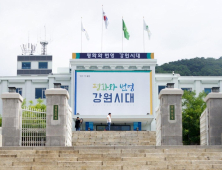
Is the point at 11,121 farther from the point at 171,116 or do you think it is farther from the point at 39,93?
the point at 39,93

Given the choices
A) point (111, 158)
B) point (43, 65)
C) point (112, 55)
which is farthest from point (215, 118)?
point (43, 65)

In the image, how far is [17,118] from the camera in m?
22.4

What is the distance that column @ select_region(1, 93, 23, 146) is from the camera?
73.2 feet

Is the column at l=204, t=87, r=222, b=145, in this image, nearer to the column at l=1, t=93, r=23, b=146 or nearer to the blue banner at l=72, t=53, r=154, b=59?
the column at l=1, t=93, r=23, b=146

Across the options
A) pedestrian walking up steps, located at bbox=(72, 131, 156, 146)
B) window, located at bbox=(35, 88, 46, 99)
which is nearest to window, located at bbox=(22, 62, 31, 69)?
window, located at bbox=(35, 88, 46, 99)

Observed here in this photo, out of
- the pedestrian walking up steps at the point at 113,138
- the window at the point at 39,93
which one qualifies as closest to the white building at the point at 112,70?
the window at the point at 39,93

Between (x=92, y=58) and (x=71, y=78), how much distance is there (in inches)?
113

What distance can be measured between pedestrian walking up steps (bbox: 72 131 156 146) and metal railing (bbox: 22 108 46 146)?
4415 mm

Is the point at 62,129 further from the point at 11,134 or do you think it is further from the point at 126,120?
the point at 126,120

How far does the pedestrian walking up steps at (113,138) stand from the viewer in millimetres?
27031

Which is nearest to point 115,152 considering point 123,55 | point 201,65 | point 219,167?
point 219,167

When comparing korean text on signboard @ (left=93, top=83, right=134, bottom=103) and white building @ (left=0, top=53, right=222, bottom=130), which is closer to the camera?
korean text on signboard @ (left=93, top=83, right=134, bottom=103)

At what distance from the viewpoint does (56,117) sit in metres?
22.1

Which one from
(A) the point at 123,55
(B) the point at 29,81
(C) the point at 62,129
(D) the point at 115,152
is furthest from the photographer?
(B) the point at 29,81
